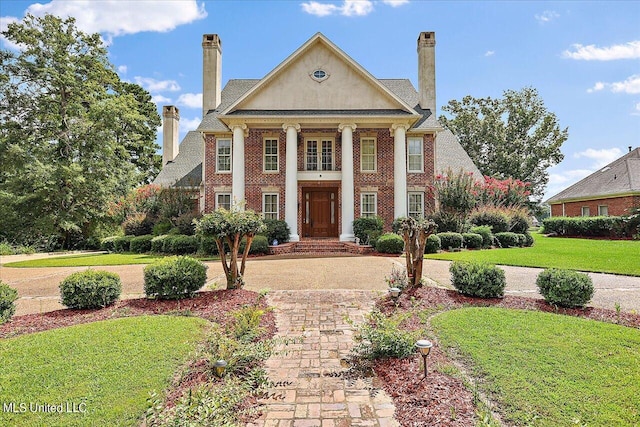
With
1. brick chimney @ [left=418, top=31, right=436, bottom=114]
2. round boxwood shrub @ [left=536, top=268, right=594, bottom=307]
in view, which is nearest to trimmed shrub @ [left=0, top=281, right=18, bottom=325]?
round boxwood shrub @ [left=536, top=268, right=594, bottom=307]

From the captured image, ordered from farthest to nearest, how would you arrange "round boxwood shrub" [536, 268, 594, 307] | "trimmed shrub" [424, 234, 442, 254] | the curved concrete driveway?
1. "trimmed shrub" [424, 234, 442, 254]
2. the curved concrete driveway
3. "round boxwood shrub" [536, 268, 594, 307]

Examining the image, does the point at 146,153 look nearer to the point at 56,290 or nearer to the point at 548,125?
the point at 56,290

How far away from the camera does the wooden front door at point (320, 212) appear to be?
19625 mm

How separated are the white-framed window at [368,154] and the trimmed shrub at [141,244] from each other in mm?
11969

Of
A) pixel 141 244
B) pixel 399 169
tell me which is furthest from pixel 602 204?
pixel 141 244

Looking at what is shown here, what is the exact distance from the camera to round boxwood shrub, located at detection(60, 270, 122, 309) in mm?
6645

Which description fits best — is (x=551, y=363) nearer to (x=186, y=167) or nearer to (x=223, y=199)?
(x=223, y=199)

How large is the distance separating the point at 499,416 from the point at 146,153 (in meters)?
40.5

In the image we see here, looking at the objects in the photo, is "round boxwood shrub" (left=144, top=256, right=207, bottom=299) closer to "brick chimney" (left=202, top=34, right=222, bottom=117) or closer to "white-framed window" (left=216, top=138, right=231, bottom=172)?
"white-framed window" (left=216, top=138, right=231, bottom=172)

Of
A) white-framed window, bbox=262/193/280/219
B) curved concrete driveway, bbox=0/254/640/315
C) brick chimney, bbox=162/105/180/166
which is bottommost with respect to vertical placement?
curved concrete driveway, bbox=0/254/640/315

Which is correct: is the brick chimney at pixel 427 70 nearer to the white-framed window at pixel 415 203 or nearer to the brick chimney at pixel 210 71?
the white-framed window at pixel 415 203

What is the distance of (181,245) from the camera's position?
15.6 meters

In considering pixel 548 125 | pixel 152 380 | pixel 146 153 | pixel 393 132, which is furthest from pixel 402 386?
pixel 548 125

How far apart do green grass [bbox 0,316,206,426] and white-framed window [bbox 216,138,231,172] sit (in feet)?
49.0
